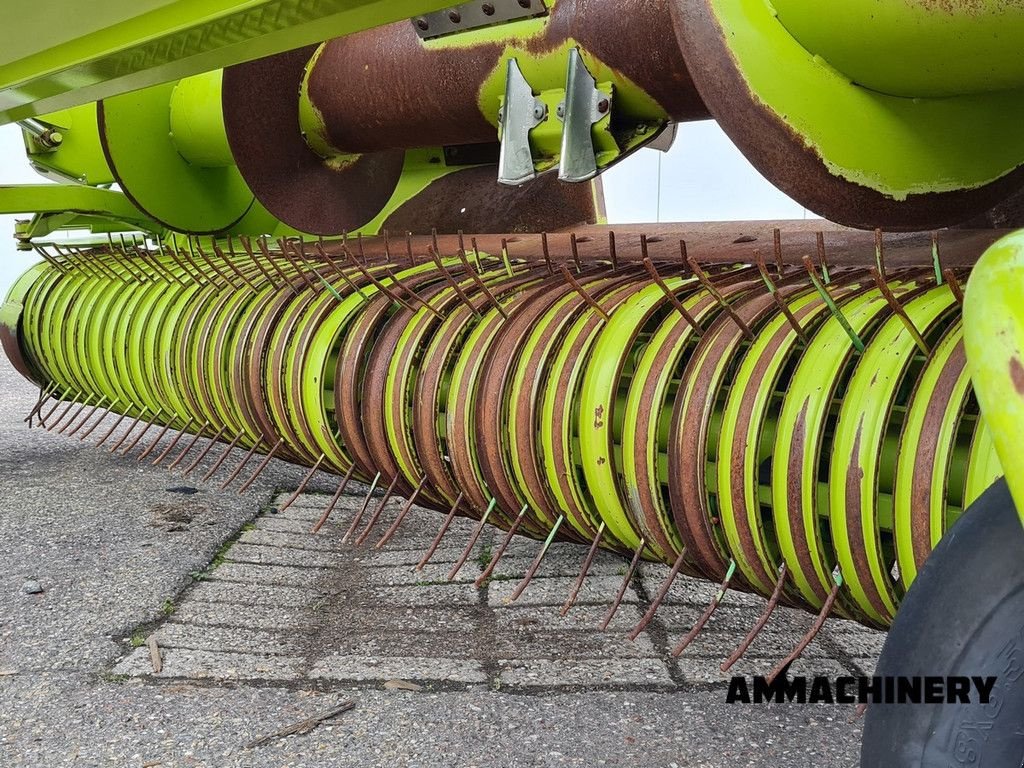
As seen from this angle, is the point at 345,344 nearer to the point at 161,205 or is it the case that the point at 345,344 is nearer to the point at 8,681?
the point at 8,681

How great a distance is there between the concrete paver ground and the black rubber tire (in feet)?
2.36

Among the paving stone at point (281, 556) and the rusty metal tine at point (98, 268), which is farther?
the rusty metal tine at point (98, 268)

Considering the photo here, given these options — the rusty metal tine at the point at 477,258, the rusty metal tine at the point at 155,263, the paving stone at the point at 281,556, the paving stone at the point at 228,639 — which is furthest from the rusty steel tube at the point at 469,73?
the paving stone at the point at 228,639

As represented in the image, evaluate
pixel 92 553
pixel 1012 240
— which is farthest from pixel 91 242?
pixel 1012 240

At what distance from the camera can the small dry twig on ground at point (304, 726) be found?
52.2 inches

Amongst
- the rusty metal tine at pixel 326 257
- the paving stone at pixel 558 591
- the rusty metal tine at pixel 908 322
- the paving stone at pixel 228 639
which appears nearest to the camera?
the rusty metal tine at pixel 908 322

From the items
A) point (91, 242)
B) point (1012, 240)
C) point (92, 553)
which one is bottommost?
point (92, 553)

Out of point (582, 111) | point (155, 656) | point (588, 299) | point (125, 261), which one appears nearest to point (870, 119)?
point (588, 299)

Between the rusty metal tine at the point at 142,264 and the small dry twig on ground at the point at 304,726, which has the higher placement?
the rusty metal tine at the point at 142,264

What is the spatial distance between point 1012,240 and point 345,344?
136 centimetres

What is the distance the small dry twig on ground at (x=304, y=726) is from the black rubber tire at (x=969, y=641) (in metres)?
0.92

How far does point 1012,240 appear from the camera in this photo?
60 cm

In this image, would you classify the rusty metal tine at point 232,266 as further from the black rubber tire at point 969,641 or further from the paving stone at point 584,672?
the black rubber tire at point 969,641

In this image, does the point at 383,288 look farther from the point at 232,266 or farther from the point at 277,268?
the point at 232,266
